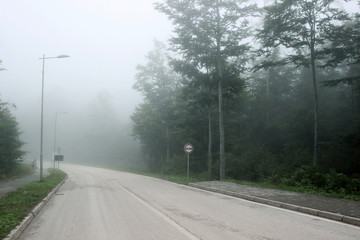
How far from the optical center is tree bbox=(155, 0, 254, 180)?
20609mm

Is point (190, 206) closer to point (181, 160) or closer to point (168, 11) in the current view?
point (168, 11)

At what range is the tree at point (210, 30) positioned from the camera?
20609 mm

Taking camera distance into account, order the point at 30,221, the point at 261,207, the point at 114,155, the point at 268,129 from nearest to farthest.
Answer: the point at 30,221 < the point at 261,207 < the point at 268,129 < the point at 114,155

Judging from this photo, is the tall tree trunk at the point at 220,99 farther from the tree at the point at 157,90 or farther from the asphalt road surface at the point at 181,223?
the tree at the point at 157,90

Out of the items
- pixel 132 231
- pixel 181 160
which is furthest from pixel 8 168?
pixel 132 231

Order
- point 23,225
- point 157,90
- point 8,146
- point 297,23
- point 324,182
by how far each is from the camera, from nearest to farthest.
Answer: point 23,225, point 324,182, point 297,23, point 8,146, point 157,90

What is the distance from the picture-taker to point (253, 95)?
36.2 m

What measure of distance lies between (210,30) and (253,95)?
56.6ft

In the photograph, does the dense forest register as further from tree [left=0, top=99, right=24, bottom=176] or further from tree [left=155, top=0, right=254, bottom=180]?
tree [left=0, top=99, right=24, bottom=176]

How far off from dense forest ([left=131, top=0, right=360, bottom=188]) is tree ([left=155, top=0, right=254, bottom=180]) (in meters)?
0.07

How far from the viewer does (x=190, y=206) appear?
31.7ft

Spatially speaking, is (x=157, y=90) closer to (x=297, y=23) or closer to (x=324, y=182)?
(x=297, y=23)

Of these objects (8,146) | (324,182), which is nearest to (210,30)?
(324,182)

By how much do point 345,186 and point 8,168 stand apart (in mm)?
26239
